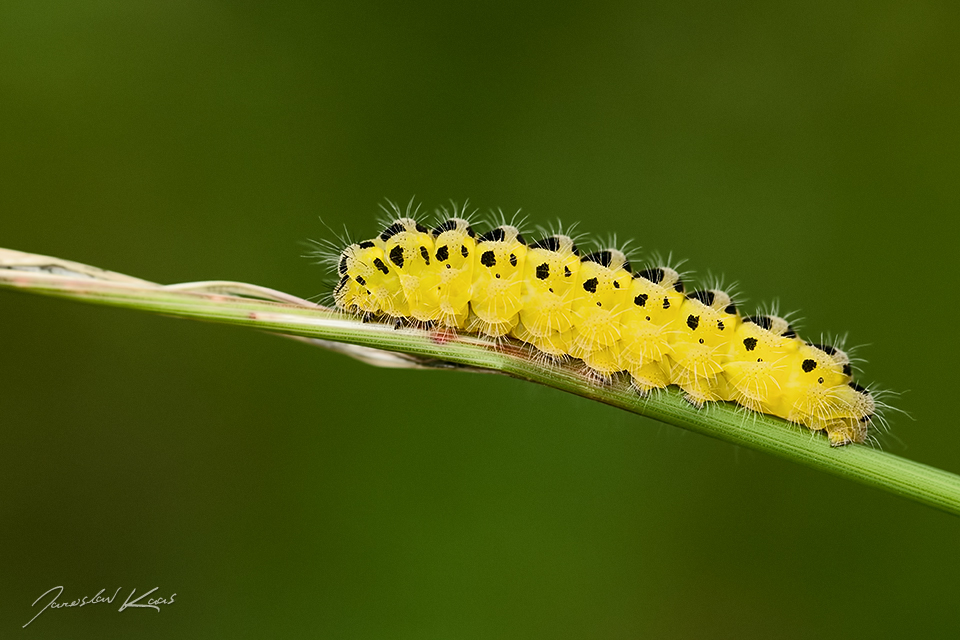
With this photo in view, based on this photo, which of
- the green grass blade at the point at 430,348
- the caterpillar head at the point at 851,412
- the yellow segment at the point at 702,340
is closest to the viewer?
the green grass blade at the point at 430,348

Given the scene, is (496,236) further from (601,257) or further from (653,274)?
(653,274)

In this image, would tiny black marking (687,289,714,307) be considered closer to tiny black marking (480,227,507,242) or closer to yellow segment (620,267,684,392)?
yellow segment (620,267,684,392)

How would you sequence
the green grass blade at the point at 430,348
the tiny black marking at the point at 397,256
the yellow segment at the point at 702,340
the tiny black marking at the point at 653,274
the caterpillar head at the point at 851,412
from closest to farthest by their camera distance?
the green grass blade at the point at 430,348 < the caterpillar head at the point at 851,412 < the yellow segment at the point at 702,340 < the tiny black marking at the point at 397,256 < the tiny black marking at the point at 653,274

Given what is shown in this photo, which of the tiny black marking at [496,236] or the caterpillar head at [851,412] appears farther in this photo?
the tiny black marking at [496,236]

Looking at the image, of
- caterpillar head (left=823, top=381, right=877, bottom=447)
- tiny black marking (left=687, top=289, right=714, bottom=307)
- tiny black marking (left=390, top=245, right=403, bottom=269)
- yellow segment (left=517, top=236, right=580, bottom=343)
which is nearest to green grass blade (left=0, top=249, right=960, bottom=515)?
caterpillar head (left=823, top=381, right=877, bottom=447)

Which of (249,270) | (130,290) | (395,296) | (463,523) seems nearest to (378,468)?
(463,523)

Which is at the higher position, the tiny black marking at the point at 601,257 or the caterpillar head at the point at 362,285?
the tiny black marking at the point at 601,257

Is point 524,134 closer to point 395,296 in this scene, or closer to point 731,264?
point 731,264

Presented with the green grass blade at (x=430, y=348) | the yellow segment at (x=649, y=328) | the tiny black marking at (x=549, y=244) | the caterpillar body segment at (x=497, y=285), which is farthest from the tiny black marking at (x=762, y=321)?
the caterpillar body segment at (x=497, y=285)
